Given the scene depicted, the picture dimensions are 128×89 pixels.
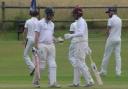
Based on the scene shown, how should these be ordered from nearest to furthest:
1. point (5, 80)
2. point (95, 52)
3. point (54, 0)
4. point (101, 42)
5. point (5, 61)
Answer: point (5, 80), point (5, 61), point (95, 52), point (101, 42), point (54, 0)

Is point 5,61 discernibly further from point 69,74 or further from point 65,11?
point 65,11

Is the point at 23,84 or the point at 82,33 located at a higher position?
the point at 82,33

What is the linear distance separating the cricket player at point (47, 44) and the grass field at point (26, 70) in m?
0.42

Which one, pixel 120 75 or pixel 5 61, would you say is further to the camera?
pixel 5 61

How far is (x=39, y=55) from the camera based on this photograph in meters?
17.8

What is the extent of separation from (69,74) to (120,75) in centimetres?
161

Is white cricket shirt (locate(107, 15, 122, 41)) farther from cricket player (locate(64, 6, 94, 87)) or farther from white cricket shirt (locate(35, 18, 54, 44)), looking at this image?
white cricket shirt (locate(35, 18, 54, 44))

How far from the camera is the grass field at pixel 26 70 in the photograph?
18672mm

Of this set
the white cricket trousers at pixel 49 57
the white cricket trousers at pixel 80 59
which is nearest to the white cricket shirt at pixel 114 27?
the white cricket trousers at pixel 80 59

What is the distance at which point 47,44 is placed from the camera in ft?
58.5

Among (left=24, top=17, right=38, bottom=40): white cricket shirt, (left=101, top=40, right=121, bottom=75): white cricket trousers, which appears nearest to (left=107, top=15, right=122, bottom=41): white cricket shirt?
(left=101, top=40, right=121, bottom=75): white cricket trousers

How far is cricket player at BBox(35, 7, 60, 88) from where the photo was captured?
17.7 meters

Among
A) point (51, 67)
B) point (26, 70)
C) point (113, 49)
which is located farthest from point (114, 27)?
point (51, 67)

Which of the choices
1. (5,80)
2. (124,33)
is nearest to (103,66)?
(5,80)
